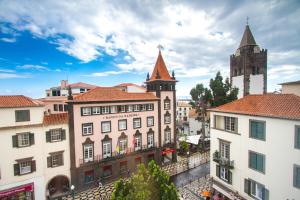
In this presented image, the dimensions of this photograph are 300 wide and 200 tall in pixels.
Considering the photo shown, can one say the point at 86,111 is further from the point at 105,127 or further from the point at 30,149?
the point at 30,149

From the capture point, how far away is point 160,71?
3672cm

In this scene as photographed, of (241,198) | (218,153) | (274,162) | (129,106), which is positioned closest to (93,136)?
(129,106)

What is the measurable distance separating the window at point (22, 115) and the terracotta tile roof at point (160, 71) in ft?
73.0

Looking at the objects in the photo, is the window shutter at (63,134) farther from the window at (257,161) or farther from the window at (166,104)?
the window at (257,161)

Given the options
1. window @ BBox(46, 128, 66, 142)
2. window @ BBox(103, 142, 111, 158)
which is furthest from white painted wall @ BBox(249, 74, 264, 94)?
window @ BBox(46, 128, 66, 142)

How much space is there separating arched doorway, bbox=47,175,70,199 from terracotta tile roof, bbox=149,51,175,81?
936 inches

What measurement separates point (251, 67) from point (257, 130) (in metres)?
30.7

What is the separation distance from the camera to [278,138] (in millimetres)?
15859

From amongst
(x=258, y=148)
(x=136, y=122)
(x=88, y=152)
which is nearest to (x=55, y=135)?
(x=88, y=152)

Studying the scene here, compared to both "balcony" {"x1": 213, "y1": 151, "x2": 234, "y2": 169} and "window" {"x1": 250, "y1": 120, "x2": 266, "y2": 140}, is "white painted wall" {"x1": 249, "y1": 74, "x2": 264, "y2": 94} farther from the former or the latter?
"window" {"x1": 250, "y1": 120, "x2": 266, "y2": 140}

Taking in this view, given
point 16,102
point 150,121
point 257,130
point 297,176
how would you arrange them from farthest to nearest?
point 150,121 → point 16,102 → point 257,130 → point 297,176

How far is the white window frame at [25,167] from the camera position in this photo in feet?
71.7

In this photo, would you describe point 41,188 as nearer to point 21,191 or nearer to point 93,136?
point 21,191

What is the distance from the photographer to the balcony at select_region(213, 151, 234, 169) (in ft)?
69.3
